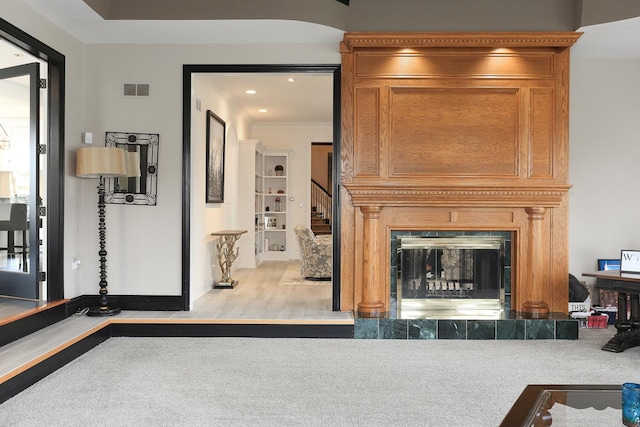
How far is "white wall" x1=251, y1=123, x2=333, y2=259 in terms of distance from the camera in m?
11.3

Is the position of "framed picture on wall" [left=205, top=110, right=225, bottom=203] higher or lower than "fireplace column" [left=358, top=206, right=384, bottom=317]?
higher

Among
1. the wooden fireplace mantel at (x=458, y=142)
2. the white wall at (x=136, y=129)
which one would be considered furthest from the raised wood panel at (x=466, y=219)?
A: the white wall at (x=136, y=129)

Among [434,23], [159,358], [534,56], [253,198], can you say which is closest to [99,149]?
[159,358]

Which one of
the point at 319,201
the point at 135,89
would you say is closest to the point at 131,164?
the point at 135,89

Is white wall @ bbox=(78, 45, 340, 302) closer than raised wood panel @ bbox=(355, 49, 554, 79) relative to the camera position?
No

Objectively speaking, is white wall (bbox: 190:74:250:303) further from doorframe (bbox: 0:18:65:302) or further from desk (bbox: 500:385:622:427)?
desk (bbox: 500:385:622:427)

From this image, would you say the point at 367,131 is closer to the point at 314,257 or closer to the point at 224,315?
the point at 224,315

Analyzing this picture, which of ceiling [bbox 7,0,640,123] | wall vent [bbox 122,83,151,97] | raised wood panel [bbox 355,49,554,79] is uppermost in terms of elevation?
ceiling [bbox 7,0,640,123]

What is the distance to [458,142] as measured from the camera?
540cm

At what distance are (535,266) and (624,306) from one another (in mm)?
850

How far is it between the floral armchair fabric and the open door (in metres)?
3.99

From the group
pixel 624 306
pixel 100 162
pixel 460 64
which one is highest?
pixel 460 64

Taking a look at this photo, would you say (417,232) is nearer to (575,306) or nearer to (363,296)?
(363,296)

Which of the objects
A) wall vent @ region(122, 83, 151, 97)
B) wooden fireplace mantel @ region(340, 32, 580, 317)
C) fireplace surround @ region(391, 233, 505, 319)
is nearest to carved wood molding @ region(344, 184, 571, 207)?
wooden fireplace mantel @ region(340, 32, 580, 317)
